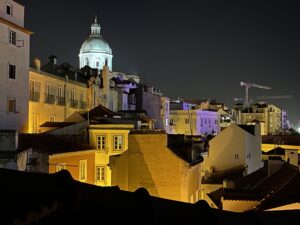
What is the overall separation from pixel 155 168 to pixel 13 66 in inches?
721

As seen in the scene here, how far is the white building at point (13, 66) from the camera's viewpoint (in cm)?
3500

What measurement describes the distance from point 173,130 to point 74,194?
8063cm

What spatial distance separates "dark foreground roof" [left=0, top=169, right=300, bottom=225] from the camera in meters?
5.56

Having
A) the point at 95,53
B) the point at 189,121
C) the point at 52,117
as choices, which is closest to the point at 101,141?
the point at 52,117

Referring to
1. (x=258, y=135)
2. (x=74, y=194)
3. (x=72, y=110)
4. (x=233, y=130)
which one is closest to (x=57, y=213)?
(x=74, y=194)

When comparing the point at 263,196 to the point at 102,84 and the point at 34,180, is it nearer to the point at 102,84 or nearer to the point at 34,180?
the point at 34,180

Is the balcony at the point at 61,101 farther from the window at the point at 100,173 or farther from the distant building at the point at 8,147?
the distant building at the point at 8,147

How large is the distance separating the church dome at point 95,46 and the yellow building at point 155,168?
81417mm

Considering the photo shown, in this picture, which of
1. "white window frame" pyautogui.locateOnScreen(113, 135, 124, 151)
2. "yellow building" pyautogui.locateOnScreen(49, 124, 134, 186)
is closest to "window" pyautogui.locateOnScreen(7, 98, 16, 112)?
"yellow building" pyautogui.locateOnScreen(49, 124, 134, 186)

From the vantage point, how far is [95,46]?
105 meters

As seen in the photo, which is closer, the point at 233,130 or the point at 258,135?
the point at 233,130

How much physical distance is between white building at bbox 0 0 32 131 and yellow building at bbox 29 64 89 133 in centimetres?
538

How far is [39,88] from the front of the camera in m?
46.0

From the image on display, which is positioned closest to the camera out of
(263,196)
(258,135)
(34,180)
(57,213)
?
(57,213)
